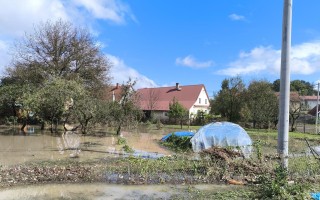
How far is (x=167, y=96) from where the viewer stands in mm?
54406

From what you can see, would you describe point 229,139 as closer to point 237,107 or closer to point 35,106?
point 35,106

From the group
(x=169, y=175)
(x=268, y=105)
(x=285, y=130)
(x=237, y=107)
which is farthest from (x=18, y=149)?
(x=237, y=107)

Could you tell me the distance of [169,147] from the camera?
748 inches

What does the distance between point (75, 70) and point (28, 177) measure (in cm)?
2651

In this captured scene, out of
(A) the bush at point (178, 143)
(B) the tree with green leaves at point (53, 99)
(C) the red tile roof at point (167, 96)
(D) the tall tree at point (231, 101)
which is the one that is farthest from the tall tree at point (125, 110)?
(C) the red tile roof at point (167, 96)

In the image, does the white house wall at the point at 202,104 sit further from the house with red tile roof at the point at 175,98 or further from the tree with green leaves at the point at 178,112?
the tree with green leaves at the point at 178,112

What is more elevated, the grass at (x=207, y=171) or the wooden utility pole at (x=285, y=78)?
the wooden utility pole at (x=285, y=78)

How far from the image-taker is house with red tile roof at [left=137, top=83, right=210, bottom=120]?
50.0 metres

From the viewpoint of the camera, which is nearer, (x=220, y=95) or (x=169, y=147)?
(x=169, y=147)

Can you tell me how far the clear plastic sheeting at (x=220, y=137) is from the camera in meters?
14.6

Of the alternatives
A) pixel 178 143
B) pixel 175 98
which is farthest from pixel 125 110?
pixel 175 98

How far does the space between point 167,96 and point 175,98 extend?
4.47 metres

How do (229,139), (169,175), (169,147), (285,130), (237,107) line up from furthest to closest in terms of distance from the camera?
(237,107) < (169,147) < (229,139) < (169,175) < (285,130)

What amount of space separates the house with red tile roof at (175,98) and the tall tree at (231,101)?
5.01m
